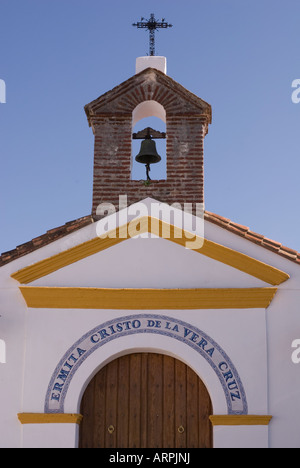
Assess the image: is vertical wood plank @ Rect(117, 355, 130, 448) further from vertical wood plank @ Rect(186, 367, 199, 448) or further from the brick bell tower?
the brick bell tower

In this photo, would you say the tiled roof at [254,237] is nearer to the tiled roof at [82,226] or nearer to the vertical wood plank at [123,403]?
the tiled roof at [82,226]

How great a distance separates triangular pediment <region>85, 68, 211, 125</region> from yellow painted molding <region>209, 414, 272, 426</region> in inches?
143

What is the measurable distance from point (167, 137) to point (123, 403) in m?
3.22

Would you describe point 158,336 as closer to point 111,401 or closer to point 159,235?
point 111,401

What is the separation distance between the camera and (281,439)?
7438 millimetres

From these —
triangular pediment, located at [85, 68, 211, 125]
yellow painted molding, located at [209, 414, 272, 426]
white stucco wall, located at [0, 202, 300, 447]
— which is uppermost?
triangular pediment, located at [85, 68, 211, 125]

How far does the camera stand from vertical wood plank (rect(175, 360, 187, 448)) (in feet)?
25.1

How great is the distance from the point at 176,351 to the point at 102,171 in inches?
94.8

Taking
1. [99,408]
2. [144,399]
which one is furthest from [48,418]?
[144,399]

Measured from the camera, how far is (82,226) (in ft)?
27.2

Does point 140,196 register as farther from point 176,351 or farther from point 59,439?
point 59,439

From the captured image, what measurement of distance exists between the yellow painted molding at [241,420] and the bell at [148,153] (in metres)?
3.46

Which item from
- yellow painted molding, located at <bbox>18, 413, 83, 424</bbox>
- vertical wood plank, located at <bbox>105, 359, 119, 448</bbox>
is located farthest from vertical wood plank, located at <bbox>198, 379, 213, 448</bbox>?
yellow painted molding, located at <bbox>18, 413, 83, 424</bbox>

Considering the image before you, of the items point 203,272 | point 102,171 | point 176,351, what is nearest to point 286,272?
point 203,272
